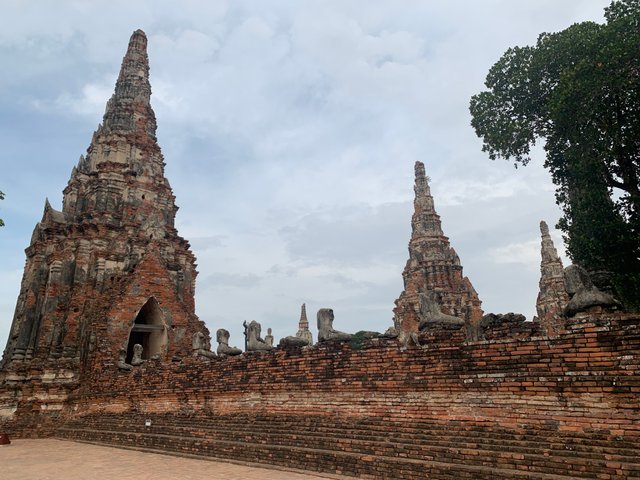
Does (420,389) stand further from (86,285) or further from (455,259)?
(455,259)

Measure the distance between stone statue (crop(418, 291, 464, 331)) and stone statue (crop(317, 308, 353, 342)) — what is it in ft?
5.74

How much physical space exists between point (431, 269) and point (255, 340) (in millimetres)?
24705

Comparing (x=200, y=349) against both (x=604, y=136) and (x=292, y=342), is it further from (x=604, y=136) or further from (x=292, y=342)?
(x=604, y=136)

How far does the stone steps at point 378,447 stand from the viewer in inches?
232

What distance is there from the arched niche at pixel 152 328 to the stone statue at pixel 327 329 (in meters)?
9.41

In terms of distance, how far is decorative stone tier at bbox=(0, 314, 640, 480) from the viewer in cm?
599

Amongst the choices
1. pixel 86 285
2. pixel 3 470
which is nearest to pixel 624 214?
pixel 3 470

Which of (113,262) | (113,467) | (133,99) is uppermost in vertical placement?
(133,99)

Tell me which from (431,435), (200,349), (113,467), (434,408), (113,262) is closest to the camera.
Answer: (431,435)

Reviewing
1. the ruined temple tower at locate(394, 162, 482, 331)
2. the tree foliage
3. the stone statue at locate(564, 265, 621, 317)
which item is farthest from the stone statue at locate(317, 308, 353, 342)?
the ruined temple tower at locate(394, 162, 482, 331)

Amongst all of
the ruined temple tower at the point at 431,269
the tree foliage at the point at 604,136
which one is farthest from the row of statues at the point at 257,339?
the ruined temple tower at the point at 431,269

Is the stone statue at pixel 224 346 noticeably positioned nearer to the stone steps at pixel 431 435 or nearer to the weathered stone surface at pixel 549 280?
the stone steps at pixel 431 435

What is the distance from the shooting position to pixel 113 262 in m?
20.0

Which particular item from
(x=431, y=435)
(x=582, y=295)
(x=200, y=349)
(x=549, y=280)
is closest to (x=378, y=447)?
(x=431, y=435)
